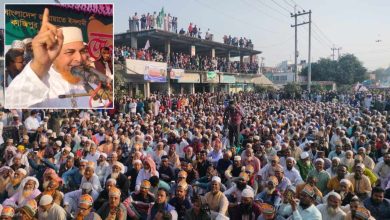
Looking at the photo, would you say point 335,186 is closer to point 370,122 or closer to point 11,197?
point 11,197

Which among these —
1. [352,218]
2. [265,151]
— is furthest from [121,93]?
[352,218]

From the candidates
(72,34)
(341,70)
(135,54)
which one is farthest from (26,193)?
(341,70)

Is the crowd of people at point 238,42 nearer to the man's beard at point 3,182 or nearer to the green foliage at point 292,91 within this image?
the green foliage at point 292,91

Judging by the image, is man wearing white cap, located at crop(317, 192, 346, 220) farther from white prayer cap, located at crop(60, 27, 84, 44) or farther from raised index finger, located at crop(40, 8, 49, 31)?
raised index finger, located at crop(40, 8, 49, 31)

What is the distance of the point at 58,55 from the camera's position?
270 inches

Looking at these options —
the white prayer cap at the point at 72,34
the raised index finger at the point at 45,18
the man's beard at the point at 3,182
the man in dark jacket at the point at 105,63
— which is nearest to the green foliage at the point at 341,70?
the man in dark jacket at the point at 105,63

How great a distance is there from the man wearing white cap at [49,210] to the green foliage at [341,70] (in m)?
50.4

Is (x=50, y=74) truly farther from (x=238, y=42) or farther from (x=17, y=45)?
(x=238, y=42)

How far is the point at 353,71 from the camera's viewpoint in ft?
167

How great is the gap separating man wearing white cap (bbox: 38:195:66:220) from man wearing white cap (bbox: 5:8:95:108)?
2.62 meters

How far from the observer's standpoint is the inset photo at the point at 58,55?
6.80 meters

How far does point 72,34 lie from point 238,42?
95.2 ft

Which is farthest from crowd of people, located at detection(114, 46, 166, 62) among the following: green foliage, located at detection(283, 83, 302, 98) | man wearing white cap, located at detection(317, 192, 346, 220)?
man wearing white cap, located at detection(317, 192, 346, 220)

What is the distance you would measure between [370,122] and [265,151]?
18.2 ft
